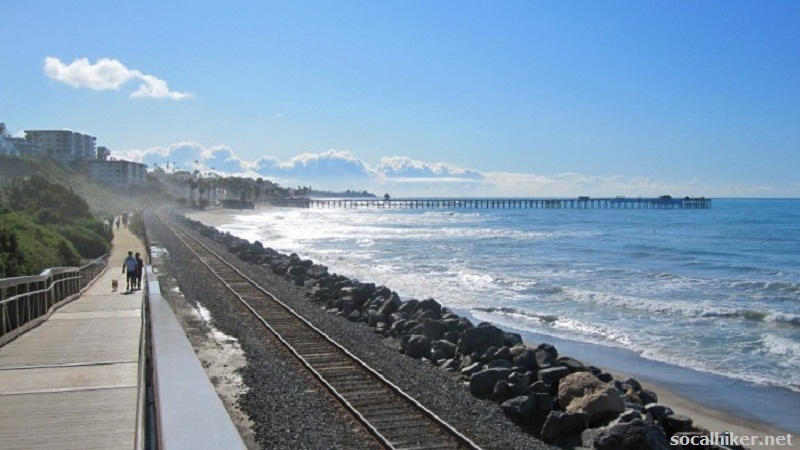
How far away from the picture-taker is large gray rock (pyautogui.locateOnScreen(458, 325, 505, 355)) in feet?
44.5

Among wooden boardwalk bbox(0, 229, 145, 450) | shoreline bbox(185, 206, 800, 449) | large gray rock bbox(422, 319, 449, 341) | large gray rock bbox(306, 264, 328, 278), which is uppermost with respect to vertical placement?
wooden boardwalk bbox(0, 229, 145, 450)

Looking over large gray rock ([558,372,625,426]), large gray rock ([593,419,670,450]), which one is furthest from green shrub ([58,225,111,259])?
large gray rock ([593,419,670,450])

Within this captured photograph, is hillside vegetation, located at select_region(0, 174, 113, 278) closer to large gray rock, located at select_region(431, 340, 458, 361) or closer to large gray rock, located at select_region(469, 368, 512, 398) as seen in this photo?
large gray rock, located at select_region(431, 340, 458, 361)

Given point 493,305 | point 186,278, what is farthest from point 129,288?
point 493,305

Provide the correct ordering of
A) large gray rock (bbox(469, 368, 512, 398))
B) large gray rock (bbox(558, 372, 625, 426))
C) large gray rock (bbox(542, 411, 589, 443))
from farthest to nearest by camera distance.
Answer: large gray rock (bbox(469, 368, 512, 398))
large gray rock (bbox(558, 372, 625, 426))
large gray rock (bbox(542, 411, 589, 443))

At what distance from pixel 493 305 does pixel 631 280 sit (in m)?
9.67

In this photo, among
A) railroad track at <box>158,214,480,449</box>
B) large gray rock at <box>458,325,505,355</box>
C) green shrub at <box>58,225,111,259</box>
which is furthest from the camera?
green shrub at <box>58,225,111,259</box>

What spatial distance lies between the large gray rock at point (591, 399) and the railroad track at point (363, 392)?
2.06m

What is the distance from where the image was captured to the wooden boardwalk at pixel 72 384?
634 cm

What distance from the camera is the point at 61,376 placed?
844 cm

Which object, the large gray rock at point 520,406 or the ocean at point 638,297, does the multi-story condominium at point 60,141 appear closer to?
the ocean at point 638,297

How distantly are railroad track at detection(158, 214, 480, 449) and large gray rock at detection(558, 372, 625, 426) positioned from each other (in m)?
2.06

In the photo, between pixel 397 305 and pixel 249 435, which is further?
pixel 397 305

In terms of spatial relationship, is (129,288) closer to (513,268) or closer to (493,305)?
(493,305)
